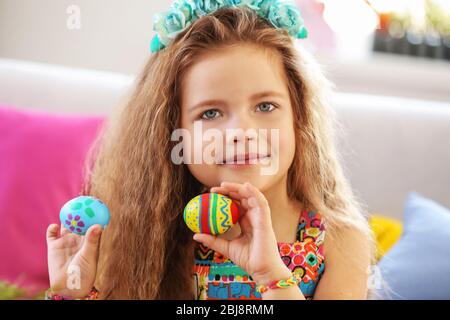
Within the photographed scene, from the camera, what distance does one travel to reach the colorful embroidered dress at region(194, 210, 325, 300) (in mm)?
876

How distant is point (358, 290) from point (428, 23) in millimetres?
1608

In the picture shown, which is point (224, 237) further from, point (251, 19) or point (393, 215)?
point (393, 215)

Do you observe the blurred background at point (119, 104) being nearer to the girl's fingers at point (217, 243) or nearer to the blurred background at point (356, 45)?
the blurred background at point (356, 45)

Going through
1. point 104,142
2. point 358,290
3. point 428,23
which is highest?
point 428,23

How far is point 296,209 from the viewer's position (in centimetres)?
92

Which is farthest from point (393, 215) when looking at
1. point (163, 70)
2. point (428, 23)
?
point (428, 23)

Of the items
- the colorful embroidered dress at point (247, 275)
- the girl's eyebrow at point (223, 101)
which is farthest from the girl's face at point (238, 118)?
the colorful embroidered dress at point (247, 275)

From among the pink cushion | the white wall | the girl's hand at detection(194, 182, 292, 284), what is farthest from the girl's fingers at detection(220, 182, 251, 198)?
the pink cushion

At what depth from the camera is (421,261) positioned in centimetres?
108

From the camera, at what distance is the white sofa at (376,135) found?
141 cm

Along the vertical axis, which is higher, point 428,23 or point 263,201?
point 428,23

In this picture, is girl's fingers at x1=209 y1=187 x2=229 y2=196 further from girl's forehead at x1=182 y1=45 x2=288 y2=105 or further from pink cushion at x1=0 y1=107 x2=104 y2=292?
pink cushion at x1=0 y1=107 x2=104 y2=292

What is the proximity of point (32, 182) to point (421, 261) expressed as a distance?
0.81 metres

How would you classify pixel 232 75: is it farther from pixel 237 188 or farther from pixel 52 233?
pixel 52 233
